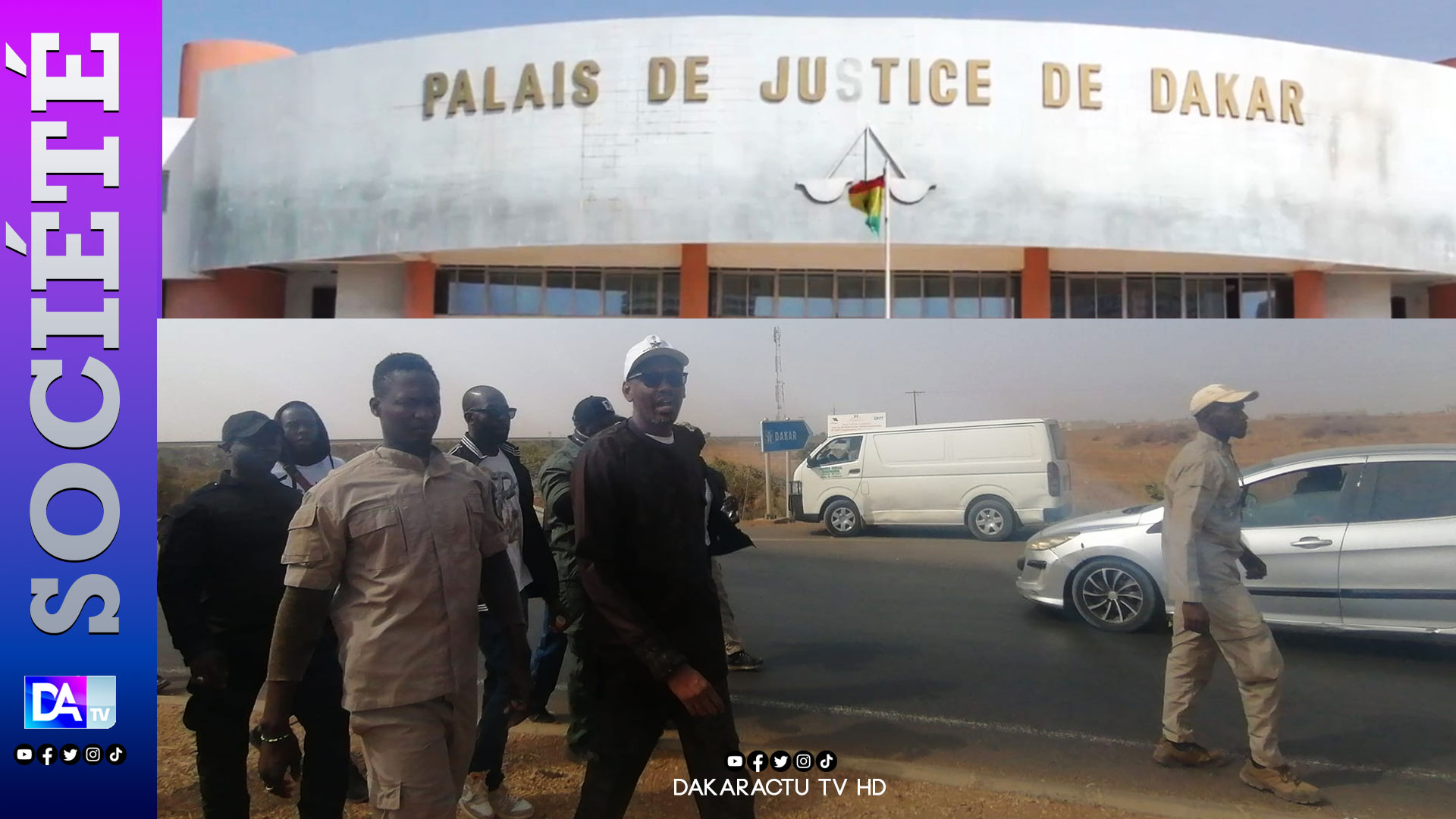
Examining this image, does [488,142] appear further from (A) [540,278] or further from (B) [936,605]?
(B) [936,605]

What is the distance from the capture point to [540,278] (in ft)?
41.1

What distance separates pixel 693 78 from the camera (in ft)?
36.5

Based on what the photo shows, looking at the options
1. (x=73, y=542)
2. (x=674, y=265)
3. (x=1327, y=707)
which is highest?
(x=674, y=265)

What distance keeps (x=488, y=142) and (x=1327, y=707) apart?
34.0 ft

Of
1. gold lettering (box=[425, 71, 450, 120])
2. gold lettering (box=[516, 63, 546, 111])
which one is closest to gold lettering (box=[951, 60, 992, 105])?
gold lettering (box=[516, 63, 546, 111])

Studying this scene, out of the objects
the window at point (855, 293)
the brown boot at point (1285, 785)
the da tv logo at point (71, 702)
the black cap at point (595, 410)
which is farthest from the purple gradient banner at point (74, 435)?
the window at point (855, 293)

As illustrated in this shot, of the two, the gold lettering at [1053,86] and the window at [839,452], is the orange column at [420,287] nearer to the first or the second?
the gold lettering at [1053,86]

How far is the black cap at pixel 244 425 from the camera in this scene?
10.5ft

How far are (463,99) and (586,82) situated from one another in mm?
1519

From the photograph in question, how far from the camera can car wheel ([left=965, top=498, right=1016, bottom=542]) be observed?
11.1 ft

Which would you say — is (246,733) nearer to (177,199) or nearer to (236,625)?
(236,625)

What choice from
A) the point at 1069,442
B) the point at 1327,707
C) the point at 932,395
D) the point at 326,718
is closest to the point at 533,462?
the point at 326,718

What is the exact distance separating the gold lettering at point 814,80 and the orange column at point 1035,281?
3.22 meters

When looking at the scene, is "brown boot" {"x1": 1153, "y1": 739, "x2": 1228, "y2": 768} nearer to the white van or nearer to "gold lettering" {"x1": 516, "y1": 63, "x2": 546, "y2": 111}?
the white van
